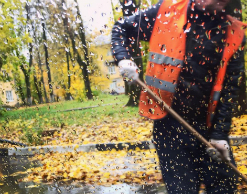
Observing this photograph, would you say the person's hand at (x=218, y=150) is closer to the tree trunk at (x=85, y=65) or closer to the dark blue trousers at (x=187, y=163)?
the dark blue trousers at (x=187, y=163)

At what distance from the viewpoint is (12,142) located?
177 cm

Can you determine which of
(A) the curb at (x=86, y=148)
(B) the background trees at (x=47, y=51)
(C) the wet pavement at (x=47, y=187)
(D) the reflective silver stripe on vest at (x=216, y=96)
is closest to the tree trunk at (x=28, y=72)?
(B) the background trees at (x=47, y=51)

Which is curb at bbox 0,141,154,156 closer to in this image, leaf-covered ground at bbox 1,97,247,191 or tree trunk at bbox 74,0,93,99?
leaf-covered ground at bbox 1,97,247,191

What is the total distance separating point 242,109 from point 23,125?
1145 mm

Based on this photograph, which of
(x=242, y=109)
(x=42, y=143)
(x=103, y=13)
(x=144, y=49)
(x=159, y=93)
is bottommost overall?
(x=42, y=143)

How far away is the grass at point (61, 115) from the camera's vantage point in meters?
1.20

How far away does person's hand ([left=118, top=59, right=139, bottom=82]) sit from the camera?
846 mm

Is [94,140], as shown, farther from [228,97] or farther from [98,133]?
[228,97]

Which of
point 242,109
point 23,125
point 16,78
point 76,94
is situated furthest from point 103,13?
point 23,125

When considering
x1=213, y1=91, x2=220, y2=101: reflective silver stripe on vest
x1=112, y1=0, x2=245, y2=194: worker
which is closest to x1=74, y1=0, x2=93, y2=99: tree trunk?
x1=112, y1=0, x2=245, y2=194: worker

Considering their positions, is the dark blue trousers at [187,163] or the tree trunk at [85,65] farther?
the tree trunk at [85,65]

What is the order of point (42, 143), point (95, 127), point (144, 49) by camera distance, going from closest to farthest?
point (144, 49), point (95, 127), point (42, 143)

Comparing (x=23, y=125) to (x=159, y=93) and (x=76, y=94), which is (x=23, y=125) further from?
(x=159, y=93)

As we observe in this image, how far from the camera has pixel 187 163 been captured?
0.92 meters
